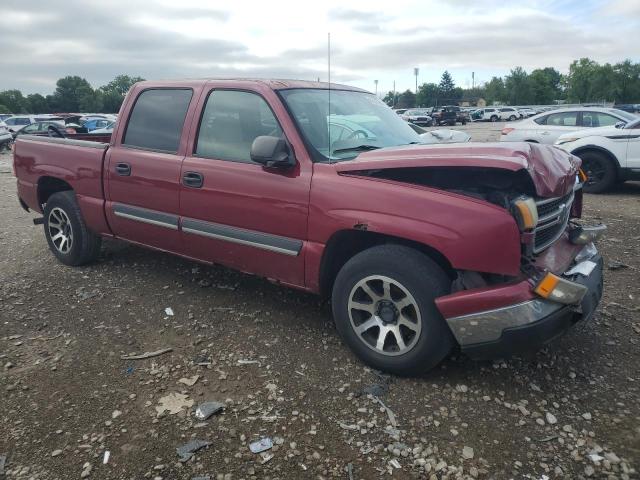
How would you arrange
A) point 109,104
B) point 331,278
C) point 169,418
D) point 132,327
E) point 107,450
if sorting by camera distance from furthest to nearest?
point 109,104
point 132,327
point 331,278
point 169,418
point 107,450

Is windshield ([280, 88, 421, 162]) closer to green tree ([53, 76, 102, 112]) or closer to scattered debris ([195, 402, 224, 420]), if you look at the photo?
scattered debris ([195, 402, 224, 420])

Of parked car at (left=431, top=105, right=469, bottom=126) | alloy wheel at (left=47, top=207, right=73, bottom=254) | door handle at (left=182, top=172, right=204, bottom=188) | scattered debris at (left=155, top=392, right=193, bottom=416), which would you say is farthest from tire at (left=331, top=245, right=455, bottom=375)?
parked car at (left=431, top=105, right=469, bottom=126)

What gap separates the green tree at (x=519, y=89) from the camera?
279 feet

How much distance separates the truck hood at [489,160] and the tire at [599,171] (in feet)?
21.2

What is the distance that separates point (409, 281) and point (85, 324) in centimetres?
262

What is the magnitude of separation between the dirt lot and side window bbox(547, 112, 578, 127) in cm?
782

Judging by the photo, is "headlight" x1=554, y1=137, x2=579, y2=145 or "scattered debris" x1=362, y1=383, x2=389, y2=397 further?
"headlight" x1=554, y1=137, x2=579, y2=145

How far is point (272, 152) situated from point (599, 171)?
775 centimetres

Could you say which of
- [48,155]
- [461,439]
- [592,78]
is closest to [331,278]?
[461,439]

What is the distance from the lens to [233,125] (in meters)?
3.82

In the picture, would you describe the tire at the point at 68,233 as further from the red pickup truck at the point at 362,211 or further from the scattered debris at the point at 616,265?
the scattered debris at the point at 616,265

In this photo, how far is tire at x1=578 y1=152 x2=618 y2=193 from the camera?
876cm

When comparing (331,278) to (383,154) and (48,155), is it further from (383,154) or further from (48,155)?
(48,155)

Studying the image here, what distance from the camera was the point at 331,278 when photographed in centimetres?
352
